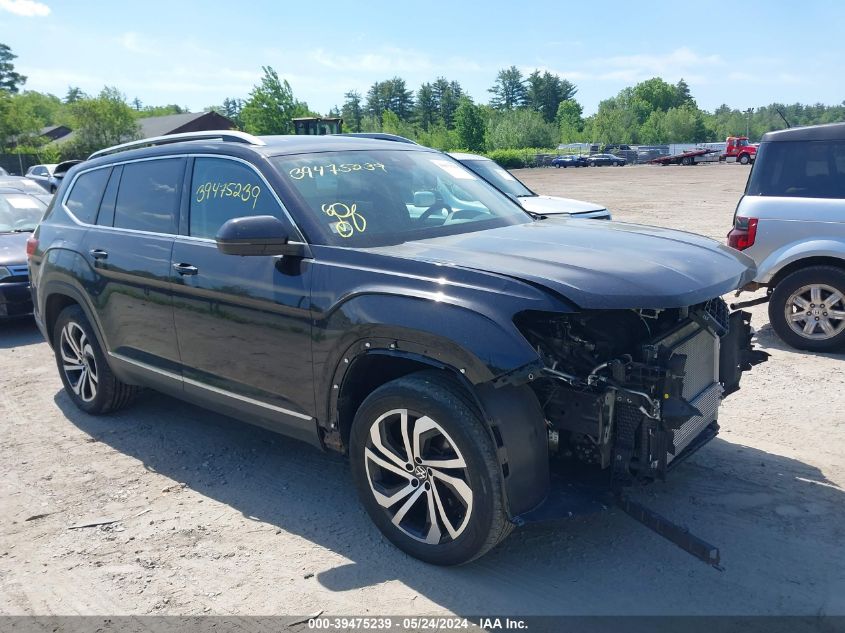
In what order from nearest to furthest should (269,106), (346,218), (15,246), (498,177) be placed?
(346,218) → (15,246) → (498,177) → (269,106)

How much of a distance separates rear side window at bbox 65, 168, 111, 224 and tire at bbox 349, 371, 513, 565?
119 inches

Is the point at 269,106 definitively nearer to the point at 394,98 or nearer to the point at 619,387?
the point at 619,387

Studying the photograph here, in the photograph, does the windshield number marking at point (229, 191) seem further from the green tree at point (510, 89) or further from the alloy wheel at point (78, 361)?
the green tree at point (510, 89)

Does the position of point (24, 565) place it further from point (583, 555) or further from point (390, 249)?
point (583, 555)

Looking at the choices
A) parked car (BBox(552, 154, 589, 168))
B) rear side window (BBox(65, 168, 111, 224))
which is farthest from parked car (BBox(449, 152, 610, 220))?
parked car (BBox(552, 154, 589, 168))

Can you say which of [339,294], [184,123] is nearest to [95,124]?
[184,123]

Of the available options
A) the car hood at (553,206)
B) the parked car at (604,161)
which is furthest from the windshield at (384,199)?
the parked car at (604,161)

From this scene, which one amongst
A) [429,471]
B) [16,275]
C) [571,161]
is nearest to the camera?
[429,471]

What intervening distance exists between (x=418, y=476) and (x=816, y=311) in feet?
15.7

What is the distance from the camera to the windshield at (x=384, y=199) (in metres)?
3.81

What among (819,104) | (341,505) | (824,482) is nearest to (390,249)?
(341,505)

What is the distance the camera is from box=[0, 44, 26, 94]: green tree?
97812 mm

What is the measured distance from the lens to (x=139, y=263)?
15.1 ft

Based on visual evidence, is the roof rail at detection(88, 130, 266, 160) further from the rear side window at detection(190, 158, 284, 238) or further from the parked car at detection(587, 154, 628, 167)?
the parked car at detection(587, 154, 628, 167)
